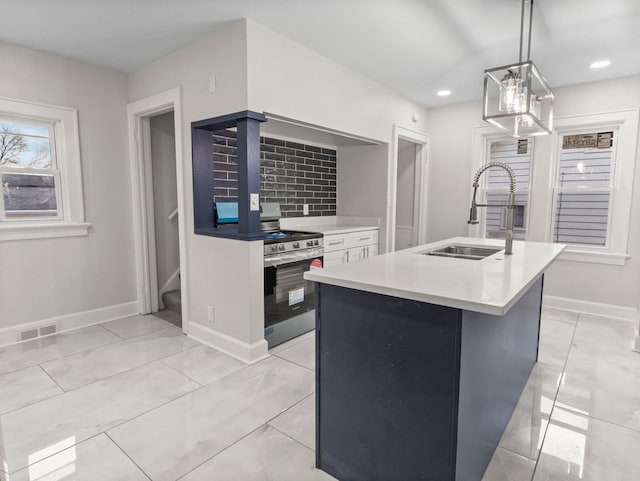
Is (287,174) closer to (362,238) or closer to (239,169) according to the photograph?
(362,238)

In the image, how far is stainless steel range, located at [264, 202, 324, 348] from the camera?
309 cm

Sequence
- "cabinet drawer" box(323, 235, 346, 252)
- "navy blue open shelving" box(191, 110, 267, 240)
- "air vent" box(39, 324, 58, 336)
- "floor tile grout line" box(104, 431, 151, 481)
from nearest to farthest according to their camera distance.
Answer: "floor tile grout line" box(104, 431, 151, 481) < "navy blue open shelving" box(191, 110, 267, 240) < "air vent" box(39, 324, 58, 336) < "cabinet drawer" box(323, 235, 346, 252)

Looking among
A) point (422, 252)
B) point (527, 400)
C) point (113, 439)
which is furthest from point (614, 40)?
point (113, 439)

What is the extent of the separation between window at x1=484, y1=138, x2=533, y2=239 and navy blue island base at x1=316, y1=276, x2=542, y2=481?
10.4 ft

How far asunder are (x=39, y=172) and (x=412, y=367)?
3.66 meters

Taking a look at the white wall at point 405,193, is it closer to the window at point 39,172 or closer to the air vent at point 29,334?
the window at point 39,172

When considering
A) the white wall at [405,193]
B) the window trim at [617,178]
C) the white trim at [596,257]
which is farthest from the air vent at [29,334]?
the window trim at [617,178]

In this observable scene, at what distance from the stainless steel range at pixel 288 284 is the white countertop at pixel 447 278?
1.12 meters

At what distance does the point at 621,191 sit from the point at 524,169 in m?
1.00

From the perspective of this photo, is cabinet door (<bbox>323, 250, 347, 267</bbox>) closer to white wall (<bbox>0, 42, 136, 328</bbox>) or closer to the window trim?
white wall (<bbox>0, 42, 136, 328</bbox>)

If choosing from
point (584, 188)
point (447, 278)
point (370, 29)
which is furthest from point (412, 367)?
point (584, 188)

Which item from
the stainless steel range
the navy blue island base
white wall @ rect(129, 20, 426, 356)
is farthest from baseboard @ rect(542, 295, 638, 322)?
white wall @ rect(129, 20, 426, 356)

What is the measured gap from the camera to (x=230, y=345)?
10.1ft

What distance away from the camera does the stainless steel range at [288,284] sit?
3.09 metres
